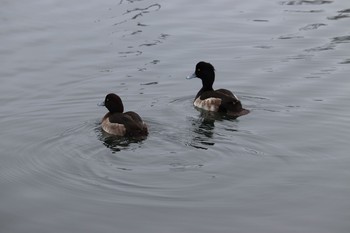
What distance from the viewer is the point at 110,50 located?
65.3ft

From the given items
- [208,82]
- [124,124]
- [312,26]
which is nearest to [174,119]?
[124,124]

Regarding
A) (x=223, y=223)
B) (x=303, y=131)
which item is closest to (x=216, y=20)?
(x=303, y=131)

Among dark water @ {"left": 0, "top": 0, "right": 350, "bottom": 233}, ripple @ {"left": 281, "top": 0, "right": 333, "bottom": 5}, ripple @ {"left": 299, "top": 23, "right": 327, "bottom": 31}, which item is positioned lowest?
dark water @ {"left": 0, "top": 0, "right": 350, "bottom": 233}

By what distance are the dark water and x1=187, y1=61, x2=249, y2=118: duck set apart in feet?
0.94

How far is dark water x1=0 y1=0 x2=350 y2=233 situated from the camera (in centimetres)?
1080

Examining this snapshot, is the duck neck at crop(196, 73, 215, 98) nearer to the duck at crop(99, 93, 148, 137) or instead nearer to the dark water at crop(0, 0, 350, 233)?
the dark water at crop(0, 0, 350, 233)

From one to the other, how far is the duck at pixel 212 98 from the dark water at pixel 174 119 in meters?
0.29

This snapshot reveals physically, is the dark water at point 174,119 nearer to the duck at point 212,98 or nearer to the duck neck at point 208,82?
the duck at point 212,98

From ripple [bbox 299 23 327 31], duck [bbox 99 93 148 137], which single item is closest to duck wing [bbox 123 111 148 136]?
duck [bbox 99 93 148 137]

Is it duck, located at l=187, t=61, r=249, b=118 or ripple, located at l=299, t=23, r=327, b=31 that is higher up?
ripple, located at l=299, t=23, r=327, b=31

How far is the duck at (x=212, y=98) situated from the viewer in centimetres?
1530

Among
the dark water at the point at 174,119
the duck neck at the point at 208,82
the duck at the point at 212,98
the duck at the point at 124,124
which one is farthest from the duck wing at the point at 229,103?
the duck at the point at 124,124

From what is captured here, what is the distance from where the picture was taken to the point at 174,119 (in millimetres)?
14969

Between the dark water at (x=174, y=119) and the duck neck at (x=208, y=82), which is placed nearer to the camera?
the dark water at (x=174, y=119)
